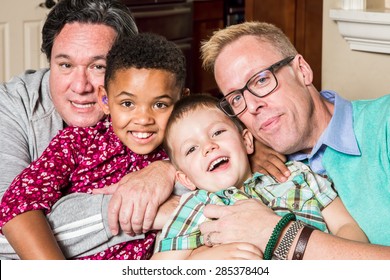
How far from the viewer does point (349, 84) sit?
3311 mm

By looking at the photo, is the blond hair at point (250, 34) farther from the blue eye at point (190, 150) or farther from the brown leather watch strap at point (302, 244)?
the brown leather watch strap at point (302, 244)

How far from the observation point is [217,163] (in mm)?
1825

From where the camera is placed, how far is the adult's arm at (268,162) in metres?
1.87

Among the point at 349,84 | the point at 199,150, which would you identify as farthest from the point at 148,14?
the point at 199,150

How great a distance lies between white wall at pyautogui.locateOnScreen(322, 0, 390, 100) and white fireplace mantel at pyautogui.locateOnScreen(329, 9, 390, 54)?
56 millimetres

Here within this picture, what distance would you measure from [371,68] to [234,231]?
179 cm

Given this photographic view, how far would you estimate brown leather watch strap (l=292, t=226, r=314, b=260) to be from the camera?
5.17 feet

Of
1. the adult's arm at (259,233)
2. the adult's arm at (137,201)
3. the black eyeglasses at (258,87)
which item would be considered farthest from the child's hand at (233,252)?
the black eyeglasses at (258,87)

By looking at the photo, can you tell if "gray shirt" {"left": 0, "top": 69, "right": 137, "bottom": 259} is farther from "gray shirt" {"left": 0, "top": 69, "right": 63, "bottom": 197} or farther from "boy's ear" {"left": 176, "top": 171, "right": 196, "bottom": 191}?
"boy's ear" {"left": 176, "top": 171, "right": 196, "bottom": 191}

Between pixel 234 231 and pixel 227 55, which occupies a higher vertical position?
pixel 227 55

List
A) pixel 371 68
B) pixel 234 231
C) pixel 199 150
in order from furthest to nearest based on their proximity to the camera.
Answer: pixel 371 68
pixel 199 150
pixel 234 231
